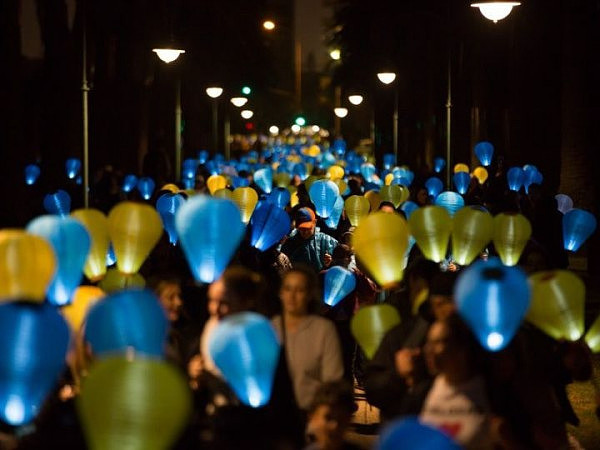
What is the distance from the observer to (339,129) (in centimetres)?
12269

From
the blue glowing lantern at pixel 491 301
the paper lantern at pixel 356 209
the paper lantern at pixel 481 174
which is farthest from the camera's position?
the paper lantern at pixel 481 174

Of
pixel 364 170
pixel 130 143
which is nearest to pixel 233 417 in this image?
pixel 364 170

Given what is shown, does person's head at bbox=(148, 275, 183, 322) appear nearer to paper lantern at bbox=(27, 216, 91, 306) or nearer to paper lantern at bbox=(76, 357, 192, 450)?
paper lantern at bbox=(27, 216, 91, 306)

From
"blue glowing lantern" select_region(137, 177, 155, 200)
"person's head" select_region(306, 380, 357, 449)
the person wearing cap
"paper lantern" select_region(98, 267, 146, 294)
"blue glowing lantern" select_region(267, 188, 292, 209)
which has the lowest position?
"person's head" select_region(306, 380, 357, 449)

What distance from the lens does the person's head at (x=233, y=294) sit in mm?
7289

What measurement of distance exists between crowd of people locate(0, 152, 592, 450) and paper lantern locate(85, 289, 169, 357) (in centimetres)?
32

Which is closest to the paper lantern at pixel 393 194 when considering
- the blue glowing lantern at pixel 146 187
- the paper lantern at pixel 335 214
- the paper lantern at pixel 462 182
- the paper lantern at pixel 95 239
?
the paper lantern at pixel 335 214

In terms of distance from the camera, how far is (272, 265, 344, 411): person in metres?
7.79

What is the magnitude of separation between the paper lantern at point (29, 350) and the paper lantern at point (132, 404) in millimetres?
447

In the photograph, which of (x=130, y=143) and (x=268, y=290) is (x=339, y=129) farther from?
(x=268, y=290)

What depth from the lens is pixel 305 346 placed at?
309 inches

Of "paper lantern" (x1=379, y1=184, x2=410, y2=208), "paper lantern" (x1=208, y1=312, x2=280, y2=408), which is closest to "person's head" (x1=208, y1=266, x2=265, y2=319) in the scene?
"paper lantern" (x1=208, y1=312, x2=280, y2=408)

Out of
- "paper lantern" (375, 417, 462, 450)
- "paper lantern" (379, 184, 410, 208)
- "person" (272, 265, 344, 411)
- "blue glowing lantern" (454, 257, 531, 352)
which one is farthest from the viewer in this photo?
"paper lantern" (379, 184, 410, 208)

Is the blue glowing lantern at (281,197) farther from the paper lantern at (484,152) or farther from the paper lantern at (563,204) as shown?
the paper lantern at (484,152)
